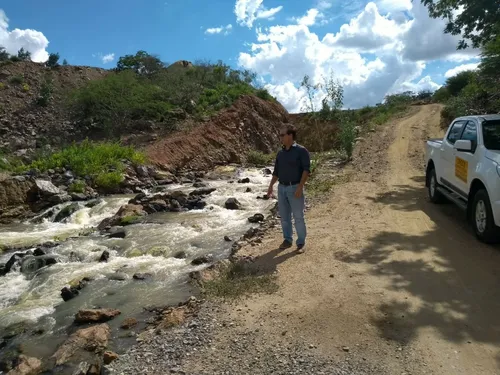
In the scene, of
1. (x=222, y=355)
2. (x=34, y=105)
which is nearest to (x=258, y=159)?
(x=34, y=105)

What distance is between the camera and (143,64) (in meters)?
32.9

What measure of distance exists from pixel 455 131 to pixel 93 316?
281 inches

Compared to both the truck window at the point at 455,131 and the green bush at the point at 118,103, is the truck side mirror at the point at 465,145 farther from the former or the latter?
the green bush at the point at 118,103

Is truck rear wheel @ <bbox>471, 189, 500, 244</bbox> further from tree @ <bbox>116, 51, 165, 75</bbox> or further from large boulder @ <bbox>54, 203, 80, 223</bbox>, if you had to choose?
tree @ <bbox>116, 51, 165, 75</bbox>

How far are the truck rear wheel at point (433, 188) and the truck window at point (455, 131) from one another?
961 mm

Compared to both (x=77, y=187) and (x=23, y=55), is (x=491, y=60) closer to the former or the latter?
(x=77, y=187)

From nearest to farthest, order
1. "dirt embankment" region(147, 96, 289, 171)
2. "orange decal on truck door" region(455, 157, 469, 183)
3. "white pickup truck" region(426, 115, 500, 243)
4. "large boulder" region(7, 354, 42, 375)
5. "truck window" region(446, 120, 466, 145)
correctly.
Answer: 1. "large boulder" region(7, 354, 42, 375)
2. "white pickup truck" region(426, 115, 500, 243)
3. "orange decal on truck door" region(455, 157, 469, 183)
4. "truck window" region(446, 120, 466, 145)
5. "dirt embankment" region(147, 96, 289, 171)

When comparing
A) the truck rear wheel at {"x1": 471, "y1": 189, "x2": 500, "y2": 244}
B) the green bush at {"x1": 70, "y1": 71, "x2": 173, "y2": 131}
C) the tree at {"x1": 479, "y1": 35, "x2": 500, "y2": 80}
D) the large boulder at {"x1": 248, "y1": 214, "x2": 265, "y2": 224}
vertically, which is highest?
the green bush at {"x1": 70, "y1": 71, "x2": 173, "y2": 131}

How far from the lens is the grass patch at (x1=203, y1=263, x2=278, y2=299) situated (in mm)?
5652

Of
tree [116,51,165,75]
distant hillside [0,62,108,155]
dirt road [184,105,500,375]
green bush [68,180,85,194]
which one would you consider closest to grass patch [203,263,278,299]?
dirt road [184,105,500,375]

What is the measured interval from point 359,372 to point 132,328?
298 centimetres

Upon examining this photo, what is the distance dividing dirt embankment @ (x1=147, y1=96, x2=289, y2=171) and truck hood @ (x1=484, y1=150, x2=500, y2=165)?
1316 cm

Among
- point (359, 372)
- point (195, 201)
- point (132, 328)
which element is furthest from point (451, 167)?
point (195, 201)

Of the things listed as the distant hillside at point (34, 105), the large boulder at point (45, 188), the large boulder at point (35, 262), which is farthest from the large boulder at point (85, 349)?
the distant hillside at point (34, 105)
